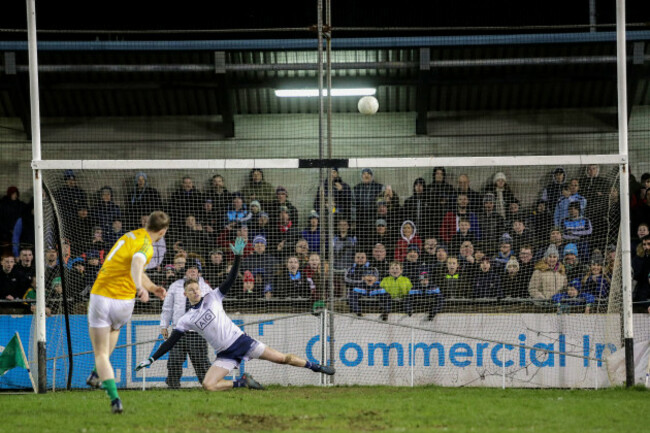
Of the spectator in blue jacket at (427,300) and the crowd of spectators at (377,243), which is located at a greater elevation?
the crowd of spectators at (377,243)

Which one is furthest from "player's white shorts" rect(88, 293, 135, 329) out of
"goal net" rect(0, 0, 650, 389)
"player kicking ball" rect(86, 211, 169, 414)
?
"goal net" rect(0, 0, 650, 389)

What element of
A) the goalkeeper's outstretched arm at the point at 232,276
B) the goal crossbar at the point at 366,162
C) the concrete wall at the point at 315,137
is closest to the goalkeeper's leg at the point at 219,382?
the goalkeeper's outstretched arm at the point at 232,276

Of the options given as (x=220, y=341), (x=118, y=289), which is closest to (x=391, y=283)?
(x=220, y=341)

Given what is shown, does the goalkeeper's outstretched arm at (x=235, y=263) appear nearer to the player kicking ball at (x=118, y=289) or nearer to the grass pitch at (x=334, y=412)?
the grass pitch at (x=334, y=412)

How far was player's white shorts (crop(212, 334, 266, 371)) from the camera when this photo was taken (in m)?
11.8

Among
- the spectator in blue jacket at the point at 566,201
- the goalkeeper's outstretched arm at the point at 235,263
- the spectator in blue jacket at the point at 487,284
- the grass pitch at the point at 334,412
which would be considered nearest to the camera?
the grass pitch at the point at 334,412

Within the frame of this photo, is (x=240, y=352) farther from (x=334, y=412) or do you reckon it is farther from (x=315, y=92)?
(x=315, y=92)

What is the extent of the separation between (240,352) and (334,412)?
2772 millimetres

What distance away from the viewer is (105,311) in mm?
9180

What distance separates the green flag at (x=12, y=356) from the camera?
12977 mm

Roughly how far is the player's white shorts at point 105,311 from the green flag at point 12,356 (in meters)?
4.41

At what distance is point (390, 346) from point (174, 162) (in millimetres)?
4603

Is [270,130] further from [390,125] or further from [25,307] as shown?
[25,307]

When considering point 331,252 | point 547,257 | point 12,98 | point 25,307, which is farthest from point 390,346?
point 12,98
